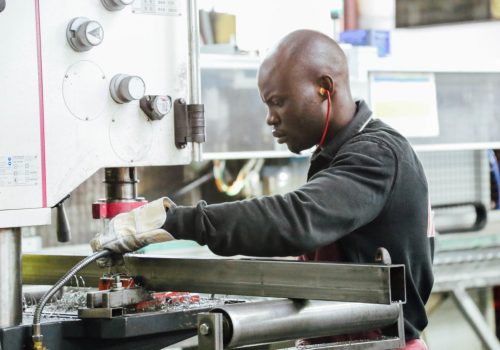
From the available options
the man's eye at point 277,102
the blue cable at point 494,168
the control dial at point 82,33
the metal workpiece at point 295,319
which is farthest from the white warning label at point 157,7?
the blue cable at point 494,168

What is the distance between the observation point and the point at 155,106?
1.88m

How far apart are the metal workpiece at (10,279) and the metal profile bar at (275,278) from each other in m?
0.20

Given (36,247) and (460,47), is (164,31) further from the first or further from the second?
(460,47)

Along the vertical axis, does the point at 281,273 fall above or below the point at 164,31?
below

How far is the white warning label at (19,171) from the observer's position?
1690mm

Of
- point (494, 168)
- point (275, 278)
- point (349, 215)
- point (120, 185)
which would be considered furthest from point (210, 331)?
point (494, 168)

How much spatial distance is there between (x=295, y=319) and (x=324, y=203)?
0.82ft

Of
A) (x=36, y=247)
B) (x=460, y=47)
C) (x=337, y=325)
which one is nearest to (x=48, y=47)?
(x=337, y=325)

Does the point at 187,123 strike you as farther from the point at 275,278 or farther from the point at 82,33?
the point at 275,278

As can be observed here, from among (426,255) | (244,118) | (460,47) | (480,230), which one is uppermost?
(460,47)

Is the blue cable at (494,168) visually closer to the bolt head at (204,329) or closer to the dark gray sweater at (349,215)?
the dark gray sweater at (349,215)

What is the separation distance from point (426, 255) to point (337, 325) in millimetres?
336

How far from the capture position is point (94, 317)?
1677 mm

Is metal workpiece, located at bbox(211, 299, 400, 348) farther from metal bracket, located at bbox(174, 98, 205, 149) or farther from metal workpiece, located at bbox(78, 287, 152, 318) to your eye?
metal bracket, located at bbox(174, 98, 205, 149)
